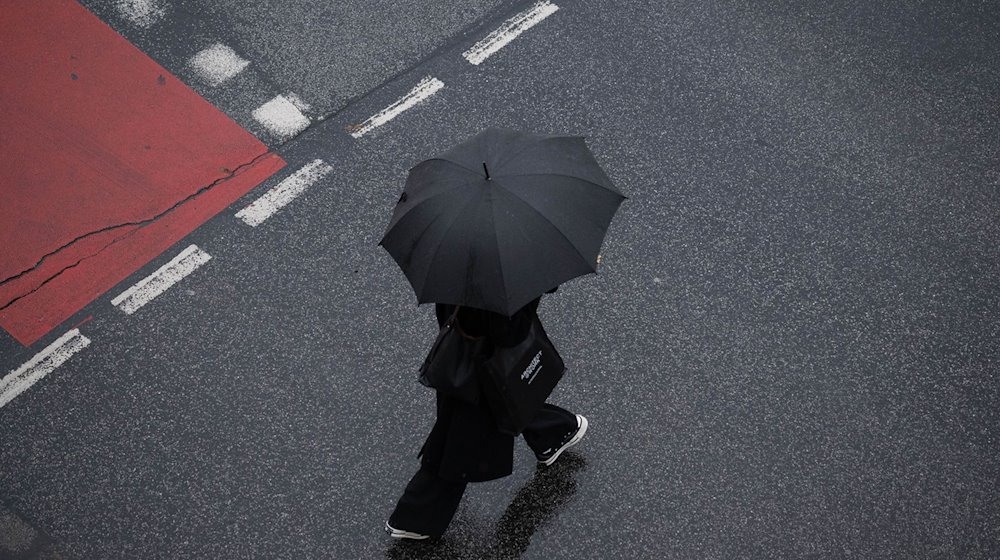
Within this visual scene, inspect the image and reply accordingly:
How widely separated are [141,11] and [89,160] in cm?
139

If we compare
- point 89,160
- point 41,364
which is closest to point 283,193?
point 89,160

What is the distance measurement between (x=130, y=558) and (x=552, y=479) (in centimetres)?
210

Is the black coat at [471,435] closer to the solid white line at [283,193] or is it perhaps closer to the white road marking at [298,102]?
the solid white line at [283,193]

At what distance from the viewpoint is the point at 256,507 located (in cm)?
480

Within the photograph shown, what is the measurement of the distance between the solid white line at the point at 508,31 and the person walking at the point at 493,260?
2.81m

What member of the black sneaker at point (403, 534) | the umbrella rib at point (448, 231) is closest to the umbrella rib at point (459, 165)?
the umbrella rib at point (448, 231)

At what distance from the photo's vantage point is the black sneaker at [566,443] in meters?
4.86

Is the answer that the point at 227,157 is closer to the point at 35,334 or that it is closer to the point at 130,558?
the point at 35,334

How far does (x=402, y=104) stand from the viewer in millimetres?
6449

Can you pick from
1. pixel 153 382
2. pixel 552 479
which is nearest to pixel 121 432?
pixel 153 382

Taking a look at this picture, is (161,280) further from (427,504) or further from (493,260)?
(493,260)

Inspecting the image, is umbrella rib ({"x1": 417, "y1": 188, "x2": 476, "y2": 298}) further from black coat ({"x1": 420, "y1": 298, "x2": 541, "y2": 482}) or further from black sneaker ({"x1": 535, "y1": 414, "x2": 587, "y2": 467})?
black sneaker ({"x1": 535, "y1": 414, "x2": 587, "y2": 467})

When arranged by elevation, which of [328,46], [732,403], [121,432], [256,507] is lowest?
[732,403]

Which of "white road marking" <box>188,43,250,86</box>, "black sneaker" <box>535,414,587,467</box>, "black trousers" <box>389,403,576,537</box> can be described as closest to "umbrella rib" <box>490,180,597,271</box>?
"black trousers" <box>389,403,576,537</box>
